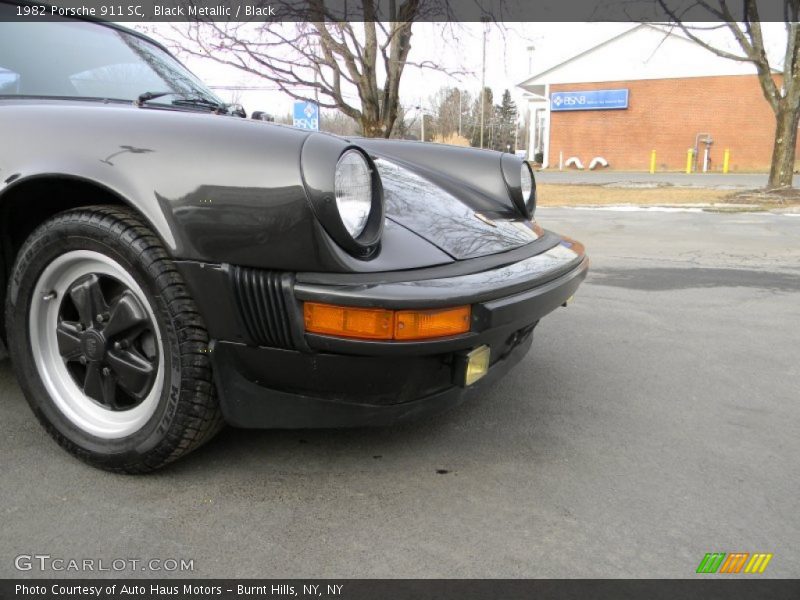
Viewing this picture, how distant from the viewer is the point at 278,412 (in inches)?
69.3

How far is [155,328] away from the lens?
1780 mm

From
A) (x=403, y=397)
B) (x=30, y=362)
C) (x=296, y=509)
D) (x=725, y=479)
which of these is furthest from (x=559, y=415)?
(x=30, y=362)

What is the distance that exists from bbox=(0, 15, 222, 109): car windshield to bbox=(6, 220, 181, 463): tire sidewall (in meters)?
0.84

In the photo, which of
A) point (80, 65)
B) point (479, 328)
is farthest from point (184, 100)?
point (479, 328)

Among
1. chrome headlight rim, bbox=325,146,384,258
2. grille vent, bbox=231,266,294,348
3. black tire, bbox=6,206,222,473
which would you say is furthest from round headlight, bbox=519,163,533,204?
black tire, bbox=6,206,222,473

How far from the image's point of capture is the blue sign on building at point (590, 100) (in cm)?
3034

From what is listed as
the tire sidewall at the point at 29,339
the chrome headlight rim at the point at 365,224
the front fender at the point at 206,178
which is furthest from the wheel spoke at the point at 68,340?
the chrome headlight rim at the point at 365,224

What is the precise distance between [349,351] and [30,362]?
120cm

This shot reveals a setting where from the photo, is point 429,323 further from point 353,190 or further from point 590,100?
point 590,100

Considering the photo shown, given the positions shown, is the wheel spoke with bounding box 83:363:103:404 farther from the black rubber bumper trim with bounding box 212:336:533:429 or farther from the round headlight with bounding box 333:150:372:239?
the round headlight with bounding box 333:150:372:239

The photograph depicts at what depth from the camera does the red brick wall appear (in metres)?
28.1

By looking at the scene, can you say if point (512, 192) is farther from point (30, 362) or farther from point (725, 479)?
point (30, 362)
